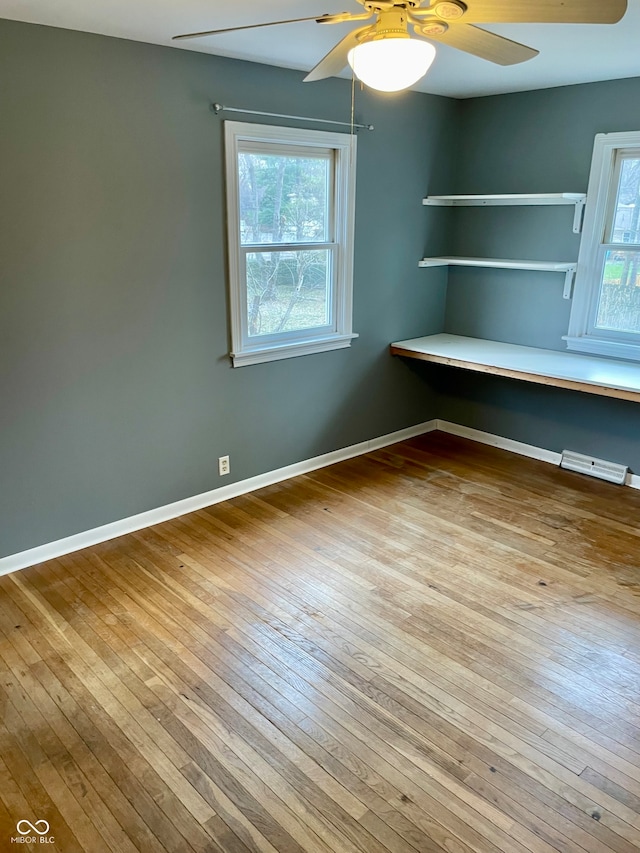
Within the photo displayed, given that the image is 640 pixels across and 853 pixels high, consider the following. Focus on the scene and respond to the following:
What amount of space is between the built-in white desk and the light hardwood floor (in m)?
0.78

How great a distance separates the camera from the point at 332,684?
7.69 ft

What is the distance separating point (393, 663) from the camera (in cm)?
246

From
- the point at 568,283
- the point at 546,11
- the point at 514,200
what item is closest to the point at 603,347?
the point at 568,283

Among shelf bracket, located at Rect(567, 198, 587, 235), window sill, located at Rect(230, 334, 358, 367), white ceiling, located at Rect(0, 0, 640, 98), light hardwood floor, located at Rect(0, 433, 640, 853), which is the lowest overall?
light hardwood floor, located at Rect(0, 433, 640, 853)

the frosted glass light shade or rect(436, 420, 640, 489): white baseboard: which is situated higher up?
the frosted glass light shade

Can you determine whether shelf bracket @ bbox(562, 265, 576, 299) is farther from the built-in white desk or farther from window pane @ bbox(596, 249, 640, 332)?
the built-in white desk

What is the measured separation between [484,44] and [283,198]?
188cm

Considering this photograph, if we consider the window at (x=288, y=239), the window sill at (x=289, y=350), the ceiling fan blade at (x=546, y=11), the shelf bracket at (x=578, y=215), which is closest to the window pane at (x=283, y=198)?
the window at (x=288, y=239)

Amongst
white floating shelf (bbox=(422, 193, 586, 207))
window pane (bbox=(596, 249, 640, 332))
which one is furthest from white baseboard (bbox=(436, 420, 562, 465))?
white floating shelf (bbox=(422, 193, 586, 207))

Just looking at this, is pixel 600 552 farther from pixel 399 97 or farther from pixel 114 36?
pixel 114 36

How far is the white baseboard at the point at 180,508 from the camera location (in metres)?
3.11

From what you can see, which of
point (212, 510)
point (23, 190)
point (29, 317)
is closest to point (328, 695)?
→ point (212, 510)

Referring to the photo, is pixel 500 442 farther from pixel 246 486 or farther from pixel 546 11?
pixel 546 11

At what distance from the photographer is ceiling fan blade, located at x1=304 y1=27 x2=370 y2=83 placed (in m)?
1.90
